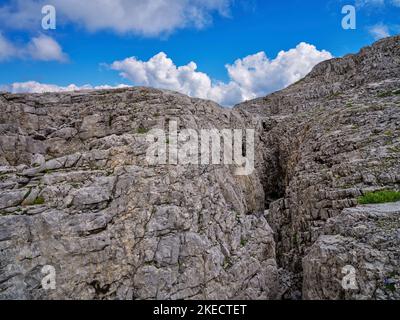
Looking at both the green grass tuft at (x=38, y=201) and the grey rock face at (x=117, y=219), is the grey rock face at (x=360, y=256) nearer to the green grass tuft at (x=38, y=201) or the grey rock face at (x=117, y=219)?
the grey rock face at (x=117, y=219)

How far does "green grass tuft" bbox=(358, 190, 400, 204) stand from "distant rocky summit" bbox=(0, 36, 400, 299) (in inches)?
5.6

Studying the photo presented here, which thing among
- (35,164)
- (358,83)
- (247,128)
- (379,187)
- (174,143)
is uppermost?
(358,83)

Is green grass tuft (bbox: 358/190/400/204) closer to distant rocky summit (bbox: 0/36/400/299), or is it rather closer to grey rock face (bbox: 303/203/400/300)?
distant rocky summit (bbox: 0/36/400/299)

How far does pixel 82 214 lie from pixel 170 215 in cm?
528

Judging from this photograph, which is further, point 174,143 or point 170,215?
point 174,143

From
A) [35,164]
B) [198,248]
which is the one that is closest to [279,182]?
[198,248]

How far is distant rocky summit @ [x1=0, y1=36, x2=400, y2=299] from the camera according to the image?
13078 mm

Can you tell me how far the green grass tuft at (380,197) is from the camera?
14.4m

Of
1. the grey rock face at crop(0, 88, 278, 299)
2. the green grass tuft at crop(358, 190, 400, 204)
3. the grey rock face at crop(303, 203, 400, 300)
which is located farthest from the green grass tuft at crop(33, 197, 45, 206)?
the green grass tuft at crop(358, 190, 400, 204)

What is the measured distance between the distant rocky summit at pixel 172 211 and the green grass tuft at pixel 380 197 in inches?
5.6

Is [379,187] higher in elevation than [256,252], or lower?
higher
